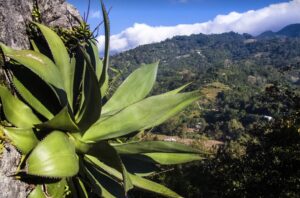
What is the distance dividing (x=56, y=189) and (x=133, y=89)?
85cm

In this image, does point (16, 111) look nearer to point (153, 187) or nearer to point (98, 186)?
point (98, 186)

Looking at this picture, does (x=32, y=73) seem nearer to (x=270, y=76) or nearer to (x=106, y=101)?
(x=106, y=101)

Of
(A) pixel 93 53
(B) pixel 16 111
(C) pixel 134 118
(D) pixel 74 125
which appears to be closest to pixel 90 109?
(D) pixel 74 125

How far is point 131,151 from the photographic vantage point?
201 centimetres

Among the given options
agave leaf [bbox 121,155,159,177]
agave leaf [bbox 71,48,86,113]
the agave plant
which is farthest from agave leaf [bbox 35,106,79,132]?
agave leaf [bbox 121,155,159,177]

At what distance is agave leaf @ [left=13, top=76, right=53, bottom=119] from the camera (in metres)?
1.85

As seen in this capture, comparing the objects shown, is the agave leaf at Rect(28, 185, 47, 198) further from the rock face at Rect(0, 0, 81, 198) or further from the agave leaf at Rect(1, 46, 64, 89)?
the agave leaf at Rect(1, 46, 64, 89)

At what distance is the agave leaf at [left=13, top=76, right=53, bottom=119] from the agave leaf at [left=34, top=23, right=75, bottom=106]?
0.51 ft

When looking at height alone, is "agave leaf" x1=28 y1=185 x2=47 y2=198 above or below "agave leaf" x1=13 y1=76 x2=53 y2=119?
below

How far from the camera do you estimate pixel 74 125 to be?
1.81m

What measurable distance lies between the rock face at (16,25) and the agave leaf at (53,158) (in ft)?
0.50

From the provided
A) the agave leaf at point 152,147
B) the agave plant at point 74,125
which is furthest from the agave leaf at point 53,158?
the agave leaf at point 152,147

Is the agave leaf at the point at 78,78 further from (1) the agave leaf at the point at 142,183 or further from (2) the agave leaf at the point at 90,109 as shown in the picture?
(1) the agave leaf at the point at 142,183

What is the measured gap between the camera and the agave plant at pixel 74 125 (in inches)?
65.6
